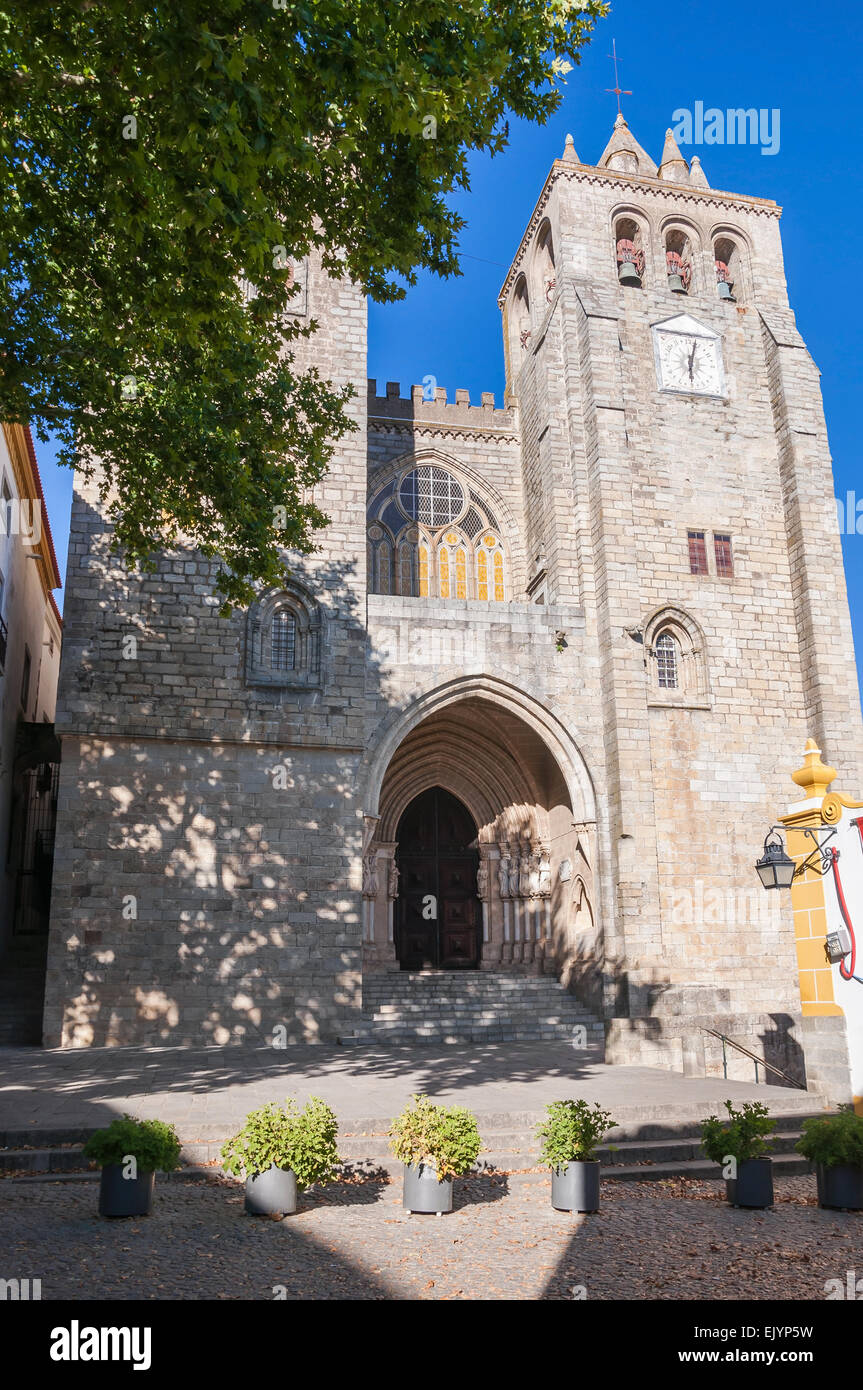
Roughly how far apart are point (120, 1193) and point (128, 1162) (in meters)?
0.21

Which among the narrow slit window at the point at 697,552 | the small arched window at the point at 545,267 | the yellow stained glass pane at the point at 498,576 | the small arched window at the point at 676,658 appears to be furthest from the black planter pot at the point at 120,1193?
the small arched window at the point at 545,267

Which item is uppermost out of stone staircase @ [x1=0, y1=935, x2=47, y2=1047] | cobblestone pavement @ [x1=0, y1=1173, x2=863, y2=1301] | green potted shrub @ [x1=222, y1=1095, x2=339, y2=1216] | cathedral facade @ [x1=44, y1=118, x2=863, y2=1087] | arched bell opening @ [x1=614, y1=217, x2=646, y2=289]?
arched bell opening @ [x1=614, y1=217, x2=646, y2=289]

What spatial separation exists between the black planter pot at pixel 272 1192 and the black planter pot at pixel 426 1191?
75 centimetres

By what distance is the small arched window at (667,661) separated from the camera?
698 inches

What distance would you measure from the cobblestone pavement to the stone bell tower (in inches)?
308

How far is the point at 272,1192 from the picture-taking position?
595 centimetres

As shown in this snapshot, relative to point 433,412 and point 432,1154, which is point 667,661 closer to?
point 433,412

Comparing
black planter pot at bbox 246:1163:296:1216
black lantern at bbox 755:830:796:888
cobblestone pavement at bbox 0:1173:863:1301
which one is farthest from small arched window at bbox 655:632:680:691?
black planter pot at bbox 246:1163:296:1216

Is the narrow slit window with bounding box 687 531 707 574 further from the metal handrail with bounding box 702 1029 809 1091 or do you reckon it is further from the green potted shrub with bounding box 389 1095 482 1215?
the green potted shrub with bounding box 389 1095 482 1215

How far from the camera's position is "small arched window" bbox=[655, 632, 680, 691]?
1772cm

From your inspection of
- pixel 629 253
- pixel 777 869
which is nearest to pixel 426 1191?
pixel 777 869

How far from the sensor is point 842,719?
56.6 ft

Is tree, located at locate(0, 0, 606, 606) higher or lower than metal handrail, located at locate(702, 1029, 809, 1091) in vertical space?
higher
